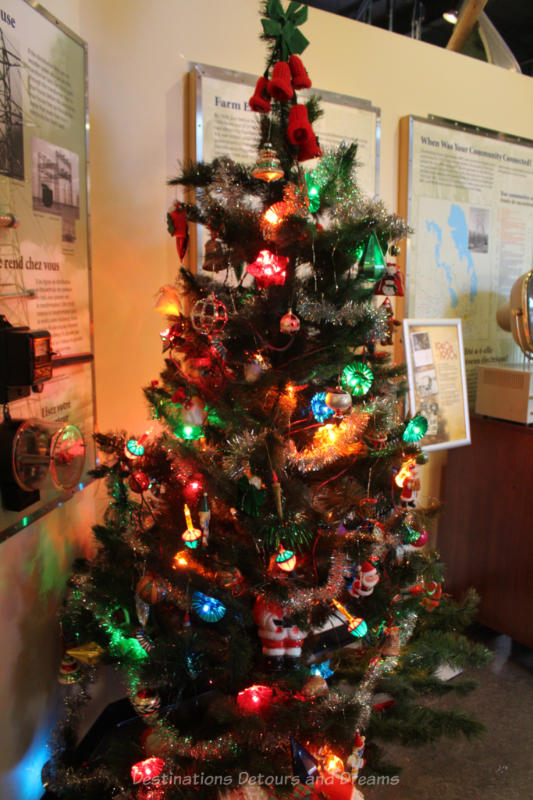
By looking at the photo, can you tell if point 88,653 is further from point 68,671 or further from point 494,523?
point 494,523

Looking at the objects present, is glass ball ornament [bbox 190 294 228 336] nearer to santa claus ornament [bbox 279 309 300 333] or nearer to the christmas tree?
the christmas tree

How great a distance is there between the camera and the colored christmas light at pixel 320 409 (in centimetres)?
125

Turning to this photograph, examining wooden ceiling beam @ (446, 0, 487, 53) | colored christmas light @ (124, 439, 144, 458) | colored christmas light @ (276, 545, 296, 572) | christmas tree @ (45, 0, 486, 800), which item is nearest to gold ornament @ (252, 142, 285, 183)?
christmas tree @ (45, 0, 486, 800)

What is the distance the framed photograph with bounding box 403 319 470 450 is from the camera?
2.10m

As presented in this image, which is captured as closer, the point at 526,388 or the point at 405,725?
the point at 405,725

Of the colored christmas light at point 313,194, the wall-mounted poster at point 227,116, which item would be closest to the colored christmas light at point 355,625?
the colored christmas light at point 313,194

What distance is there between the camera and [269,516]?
1.16 metres

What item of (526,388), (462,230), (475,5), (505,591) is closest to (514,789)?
(505,591)

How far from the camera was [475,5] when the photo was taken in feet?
7.91

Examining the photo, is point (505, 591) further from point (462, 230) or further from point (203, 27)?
point (203, 27)

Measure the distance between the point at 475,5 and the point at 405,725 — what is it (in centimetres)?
282

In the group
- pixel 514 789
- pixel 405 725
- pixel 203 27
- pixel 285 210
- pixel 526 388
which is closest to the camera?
pixel 285 210

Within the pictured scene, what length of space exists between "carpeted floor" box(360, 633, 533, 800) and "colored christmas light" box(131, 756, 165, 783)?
70cm

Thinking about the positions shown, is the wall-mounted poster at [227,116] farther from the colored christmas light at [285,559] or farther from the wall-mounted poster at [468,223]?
the colored christmas light at [285,559]
